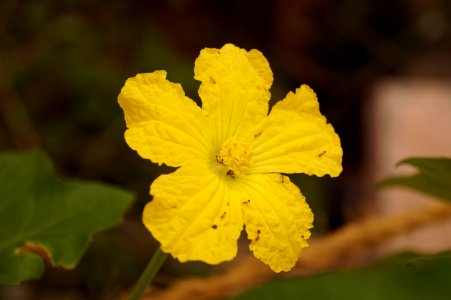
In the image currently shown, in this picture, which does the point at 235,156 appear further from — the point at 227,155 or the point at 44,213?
the point at 44,213

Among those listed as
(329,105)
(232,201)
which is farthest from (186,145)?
(329,105)

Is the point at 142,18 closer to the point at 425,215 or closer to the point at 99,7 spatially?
the point at 99,7

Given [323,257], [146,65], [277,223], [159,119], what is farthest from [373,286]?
[146,65]

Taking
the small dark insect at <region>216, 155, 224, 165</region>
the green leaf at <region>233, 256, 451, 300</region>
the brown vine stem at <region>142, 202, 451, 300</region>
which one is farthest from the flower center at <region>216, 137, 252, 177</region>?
the brown vine stem at <region>142, 202, 451, 300</region>

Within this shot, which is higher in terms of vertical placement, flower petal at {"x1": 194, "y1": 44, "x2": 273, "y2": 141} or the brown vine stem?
flower petal at {"x1": 194, "y1": 44, "x2": 273, "y2": 141}

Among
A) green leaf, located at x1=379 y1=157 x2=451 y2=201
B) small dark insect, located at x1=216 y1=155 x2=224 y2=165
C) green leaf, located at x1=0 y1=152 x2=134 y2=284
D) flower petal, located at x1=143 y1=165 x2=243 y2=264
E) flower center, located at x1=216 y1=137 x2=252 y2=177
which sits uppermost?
green leaf, located at x1=379 y1=157 x2=451 y2=201

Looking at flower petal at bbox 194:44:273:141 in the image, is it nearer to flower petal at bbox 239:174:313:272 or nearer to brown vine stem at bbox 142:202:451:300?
flower petal at bbox 239:174:313:272

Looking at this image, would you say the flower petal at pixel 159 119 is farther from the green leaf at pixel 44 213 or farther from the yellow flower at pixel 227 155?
the green leaf at pixel 44 213
